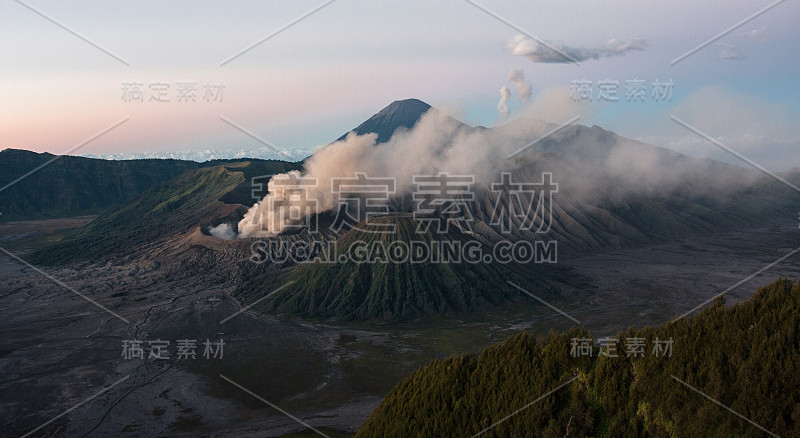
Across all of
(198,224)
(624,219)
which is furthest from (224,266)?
(624,219)

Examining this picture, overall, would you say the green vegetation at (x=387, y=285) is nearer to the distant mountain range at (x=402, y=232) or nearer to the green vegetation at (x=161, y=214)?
the distant mountain range at (x=402, y=232)

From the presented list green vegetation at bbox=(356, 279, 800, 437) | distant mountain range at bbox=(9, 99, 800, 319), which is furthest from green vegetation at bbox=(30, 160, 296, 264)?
green vegetation at bbox=(356, 279, 800, 437)

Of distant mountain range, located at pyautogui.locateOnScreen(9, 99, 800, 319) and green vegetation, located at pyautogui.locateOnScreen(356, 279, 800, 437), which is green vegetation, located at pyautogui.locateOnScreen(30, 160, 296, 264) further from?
green vegetation, located at pyautogui.locateOnScreen(356, 279, 800, 437)

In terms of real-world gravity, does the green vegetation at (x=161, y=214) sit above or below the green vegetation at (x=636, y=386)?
above

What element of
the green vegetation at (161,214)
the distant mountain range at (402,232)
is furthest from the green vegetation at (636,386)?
the green vegetation at (161,214)

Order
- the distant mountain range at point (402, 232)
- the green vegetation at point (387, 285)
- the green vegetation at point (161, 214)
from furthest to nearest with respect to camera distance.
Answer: the green vegetation at point (161, 214) → the distant mountain range at point (402, 232) → the green vegetation at point (387, 285)

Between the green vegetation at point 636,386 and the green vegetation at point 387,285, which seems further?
the green vegetation at point 387,285

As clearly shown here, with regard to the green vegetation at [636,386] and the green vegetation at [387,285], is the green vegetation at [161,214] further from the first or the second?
the green vegetation at [636,386]

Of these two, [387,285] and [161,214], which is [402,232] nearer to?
[387,285]

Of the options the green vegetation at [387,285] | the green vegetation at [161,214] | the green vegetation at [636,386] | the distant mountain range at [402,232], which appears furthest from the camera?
the green vegetation at [161,214]
